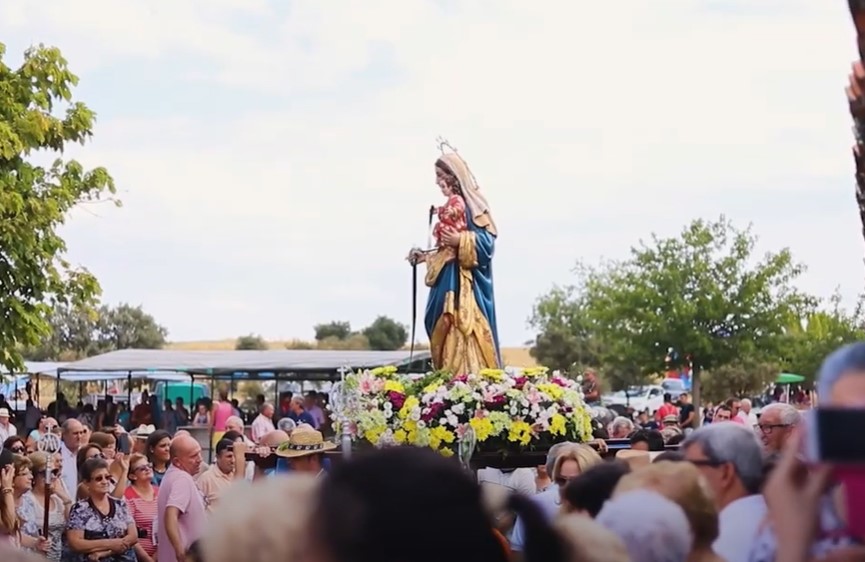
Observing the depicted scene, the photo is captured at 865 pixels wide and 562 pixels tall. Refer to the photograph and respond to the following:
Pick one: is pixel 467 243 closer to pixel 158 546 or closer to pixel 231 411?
pixel 158 546

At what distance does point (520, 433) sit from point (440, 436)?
2.03 feet

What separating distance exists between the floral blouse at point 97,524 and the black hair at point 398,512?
781cm

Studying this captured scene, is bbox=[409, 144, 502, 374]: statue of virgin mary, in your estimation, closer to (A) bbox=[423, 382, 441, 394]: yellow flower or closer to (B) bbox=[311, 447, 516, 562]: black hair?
(A) bbox=[423, 382, 441, 394]: yellow flower

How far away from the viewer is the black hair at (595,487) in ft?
16.2

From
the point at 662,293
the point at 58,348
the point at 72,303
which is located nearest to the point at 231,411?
the point at 72,303

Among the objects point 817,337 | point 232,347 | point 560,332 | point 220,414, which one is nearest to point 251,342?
point 232,347

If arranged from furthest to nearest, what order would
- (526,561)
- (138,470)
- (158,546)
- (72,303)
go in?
(72,303), (138,470), (158,546), (526,561)

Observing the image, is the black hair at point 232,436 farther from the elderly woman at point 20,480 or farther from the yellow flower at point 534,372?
the yellow flower at point 534,372

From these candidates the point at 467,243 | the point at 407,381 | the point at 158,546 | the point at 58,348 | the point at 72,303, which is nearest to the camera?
the point at 158,546

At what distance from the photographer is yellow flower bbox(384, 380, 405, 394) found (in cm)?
1184

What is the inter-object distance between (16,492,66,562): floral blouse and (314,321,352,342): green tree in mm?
95310

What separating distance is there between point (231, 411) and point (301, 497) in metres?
22.1

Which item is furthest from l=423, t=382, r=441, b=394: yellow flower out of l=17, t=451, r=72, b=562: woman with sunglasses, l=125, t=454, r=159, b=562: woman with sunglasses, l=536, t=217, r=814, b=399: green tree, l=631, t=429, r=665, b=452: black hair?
l=536, t=217, r=814, b=399: green tree

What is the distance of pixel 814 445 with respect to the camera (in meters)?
2.97
